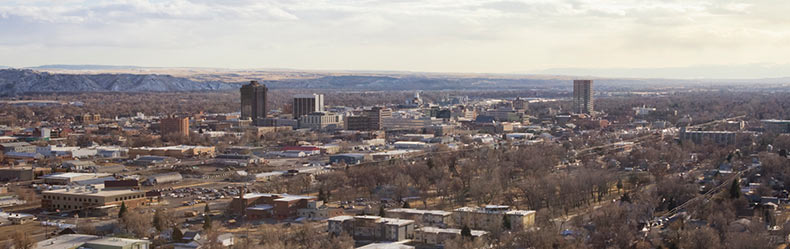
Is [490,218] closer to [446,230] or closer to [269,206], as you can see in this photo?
[446,230]

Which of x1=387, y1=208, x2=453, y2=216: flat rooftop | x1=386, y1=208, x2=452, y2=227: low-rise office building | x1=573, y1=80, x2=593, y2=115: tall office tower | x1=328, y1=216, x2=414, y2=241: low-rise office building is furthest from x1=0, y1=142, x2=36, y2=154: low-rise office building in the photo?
x1=573, y1=80, x2=593, y2=115: tall office tower

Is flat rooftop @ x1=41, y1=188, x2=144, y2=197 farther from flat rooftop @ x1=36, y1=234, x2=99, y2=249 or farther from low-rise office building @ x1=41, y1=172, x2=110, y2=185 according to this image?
flat rooftop @ x1=36, y1=234, x2=99, y2=249

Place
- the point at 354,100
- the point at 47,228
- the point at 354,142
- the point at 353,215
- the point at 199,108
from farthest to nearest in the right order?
the point at 354,100 → the point at 199,108 → the point at 354,142 → the point at 353,215 → the point at 47,228

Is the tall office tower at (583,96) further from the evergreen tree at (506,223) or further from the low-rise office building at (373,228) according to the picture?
the low-rise office building at (373,228)

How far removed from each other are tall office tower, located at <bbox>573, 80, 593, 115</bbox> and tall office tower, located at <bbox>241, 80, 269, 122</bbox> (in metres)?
23.9

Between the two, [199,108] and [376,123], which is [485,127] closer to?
[376,123]

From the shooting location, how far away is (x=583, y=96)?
74.0 m

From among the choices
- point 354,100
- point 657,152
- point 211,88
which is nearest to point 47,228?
point 657,152

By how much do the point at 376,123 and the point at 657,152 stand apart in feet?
75.7

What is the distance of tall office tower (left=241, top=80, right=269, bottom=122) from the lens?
60969mm

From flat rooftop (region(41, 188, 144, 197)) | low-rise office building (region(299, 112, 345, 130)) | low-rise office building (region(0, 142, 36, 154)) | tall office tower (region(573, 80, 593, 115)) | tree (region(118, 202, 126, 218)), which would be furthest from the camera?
tall office tower (region(573, 80, 593, 115))

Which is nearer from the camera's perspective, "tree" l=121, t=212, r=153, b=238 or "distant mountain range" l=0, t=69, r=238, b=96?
"tree" l=121, t=212, r=153, b=238

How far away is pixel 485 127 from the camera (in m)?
57.4

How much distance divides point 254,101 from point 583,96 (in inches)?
1008
